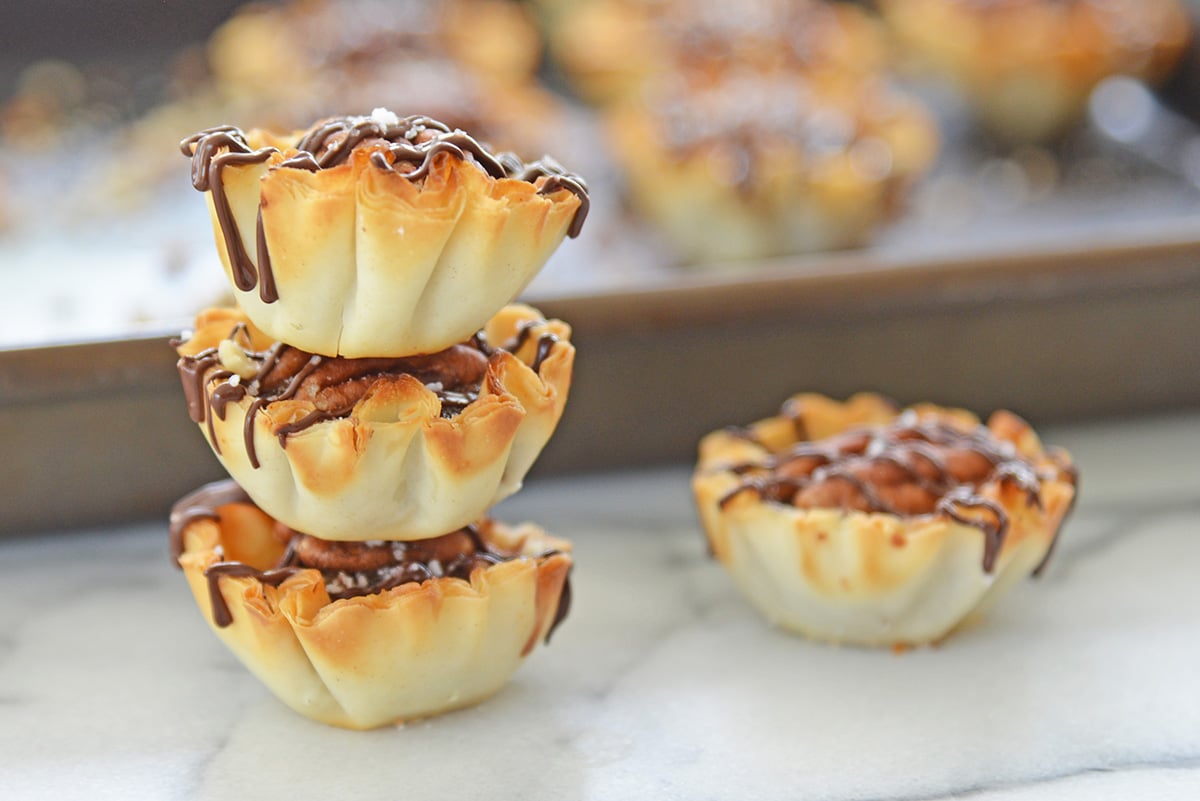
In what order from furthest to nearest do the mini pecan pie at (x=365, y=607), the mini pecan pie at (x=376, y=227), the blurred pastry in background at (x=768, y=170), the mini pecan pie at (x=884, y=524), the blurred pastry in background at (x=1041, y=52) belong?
1. the blurred pastry in background at (x=1041, y=52)
2. the blurred pastry in background at (x=768, y=170)
3. the mini pecan pie at (x=884, y=524)
4. the mini pecan pie at (x=365, y=607)
5. the mini pecan pie at (x=376, y=227)

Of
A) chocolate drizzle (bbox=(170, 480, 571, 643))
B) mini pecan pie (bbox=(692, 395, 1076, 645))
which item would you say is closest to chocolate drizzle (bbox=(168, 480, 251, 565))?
chocolate drizzle (bbox=(170, 480, 571, 643))

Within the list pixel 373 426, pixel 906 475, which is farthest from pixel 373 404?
pixel 906 475

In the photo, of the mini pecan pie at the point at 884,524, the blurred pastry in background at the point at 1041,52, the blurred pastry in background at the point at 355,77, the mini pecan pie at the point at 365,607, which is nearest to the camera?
the mini pecan pie at the point at 365,607

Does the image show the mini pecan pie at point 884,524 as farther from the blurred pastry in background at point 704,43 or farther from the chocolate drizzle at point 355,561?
the blurred pastry in background at point 704,43

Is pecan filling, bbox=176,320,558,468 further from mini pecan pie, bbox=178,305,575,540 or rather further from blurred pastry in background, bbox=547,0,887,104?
blurred pastry in background, bbox=547,0,887,104

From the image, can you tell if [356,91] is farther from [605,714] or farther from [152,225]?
[605,714]

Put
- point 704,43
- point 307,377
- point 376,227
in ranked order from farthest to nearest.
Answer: point 704,43
point 307,377
point 376,227

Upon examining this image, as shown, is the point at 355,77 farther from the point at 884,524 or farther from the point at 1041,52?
the point at 884,524

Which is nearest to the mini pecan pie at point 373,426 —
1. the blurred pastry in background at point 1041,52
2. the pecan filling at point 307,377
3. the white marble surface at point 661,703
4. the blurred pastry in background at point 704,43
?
the pecan filling at point 307,377
